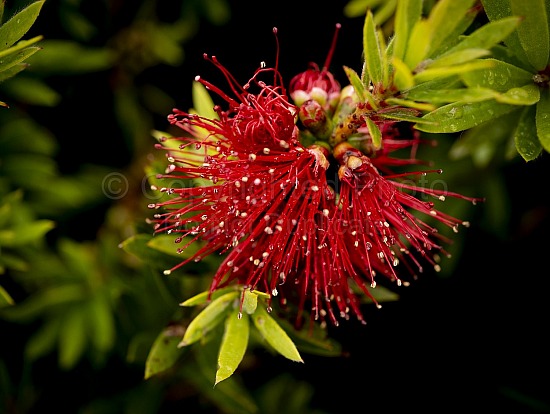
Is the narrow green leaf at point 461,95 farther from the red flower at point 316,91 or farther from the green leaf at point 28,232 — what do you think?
the green leaf at point 28,232

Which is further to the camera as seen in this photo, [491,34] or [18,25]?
[18,25]

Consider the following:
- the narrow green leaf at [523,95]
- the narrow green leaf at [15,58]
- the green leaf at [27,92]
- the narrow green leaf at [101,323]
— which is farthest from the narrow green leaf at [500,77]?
the green leaf at [27,92]

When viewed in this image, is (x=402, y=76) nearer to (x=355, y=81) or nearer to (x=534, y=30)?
(x=355, y=81)

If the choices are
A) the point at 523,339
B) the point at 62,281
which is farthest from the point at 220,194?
the point at 523,339

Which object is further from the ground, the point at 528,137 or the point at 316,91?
the point at 316,91

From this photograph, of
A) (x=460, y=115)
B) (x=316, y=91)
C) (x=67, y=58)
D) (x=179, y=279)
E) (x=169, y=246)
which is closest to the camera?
(x=460, y=115)

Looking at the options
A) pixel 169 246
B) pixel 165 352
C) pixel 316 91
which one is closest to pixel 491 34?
pixel 316 91
